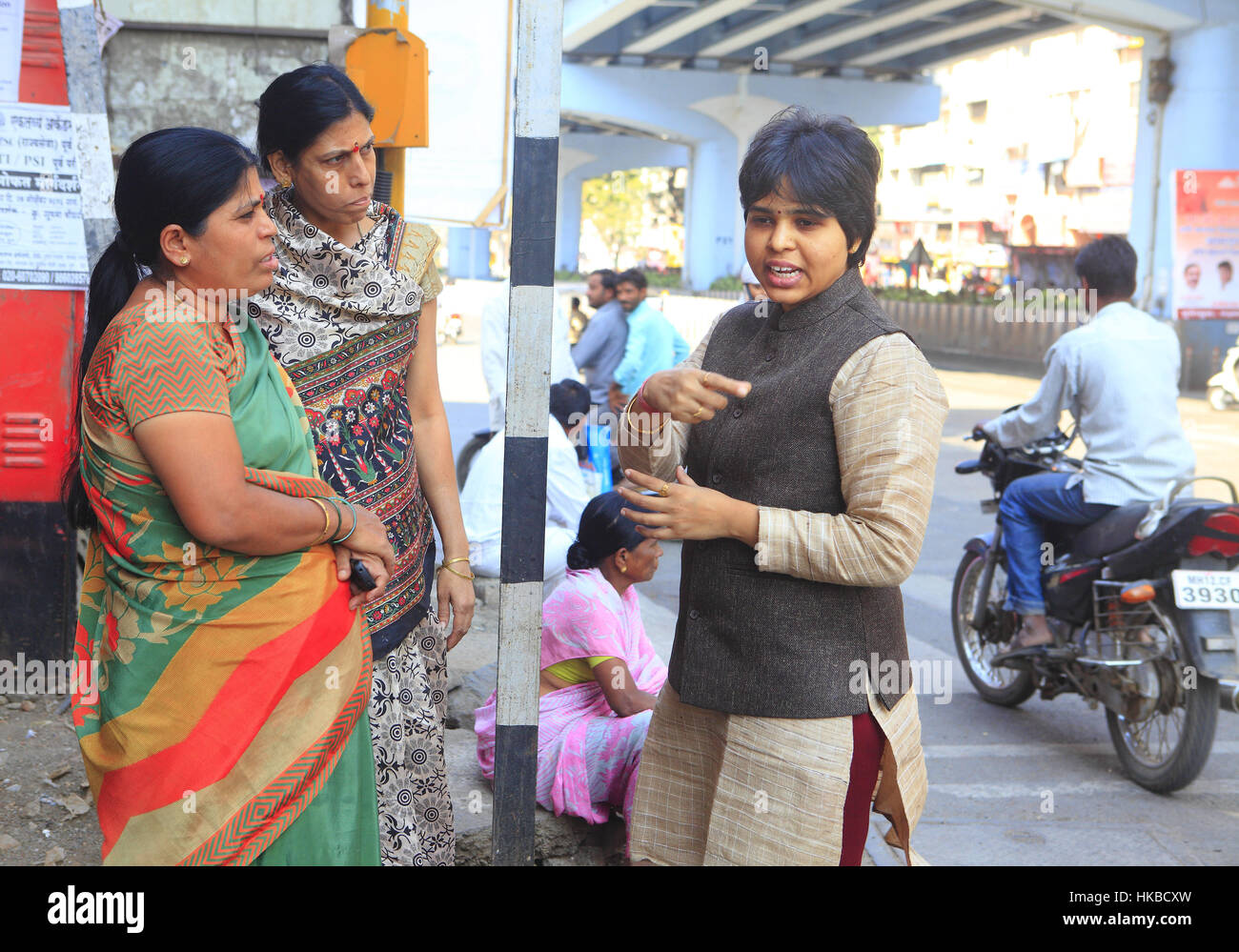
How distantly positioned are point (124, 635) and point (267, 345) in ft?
1.73

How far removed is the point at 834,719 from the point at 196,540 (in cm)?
→ 103

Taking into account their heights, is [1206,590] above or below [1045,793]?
above

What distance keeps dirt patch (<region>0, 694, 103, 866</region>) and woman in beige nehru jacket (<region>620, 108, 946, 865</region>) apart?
175 centimetres

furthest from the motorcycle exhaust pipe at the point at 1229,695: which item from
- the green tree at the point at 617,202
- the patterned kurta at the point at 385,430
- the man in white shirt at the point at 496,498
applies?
the green tree at the point at 617,202

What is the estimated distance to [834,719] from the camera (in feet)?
6.49

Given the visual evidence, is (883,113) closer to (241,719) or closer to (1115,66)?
(1115,66)

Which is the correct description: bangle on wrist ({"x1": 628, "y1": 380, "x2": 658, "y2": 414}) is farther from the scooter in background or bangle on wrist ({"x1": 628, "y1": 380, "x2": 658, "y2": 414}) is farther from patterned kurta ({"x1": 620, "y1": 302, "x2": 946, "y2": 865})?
the scooter in background

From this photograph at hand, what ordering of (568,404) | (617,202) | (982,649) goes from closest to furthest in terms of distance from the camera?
(982,649)
(568,404)
(617,202)

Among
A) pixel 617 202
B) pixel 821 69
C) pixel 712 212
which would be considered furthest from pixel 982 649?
pixel 617 202

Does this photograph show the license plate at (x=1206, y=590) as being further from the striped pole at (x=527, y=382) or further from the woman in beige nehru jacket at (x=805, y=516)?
the striped pole at (x=527, y=382)

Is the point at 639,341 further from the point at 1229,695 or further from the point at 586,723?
the point at 586,723

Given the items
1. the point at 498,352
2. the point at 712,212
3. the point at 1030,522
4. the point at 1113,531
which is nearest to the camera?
the point at 1113,531

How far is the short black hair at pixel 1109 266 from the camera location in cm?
445

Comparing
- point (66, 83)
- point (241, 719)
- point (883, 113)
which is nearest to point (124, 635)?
point (241, 719)
